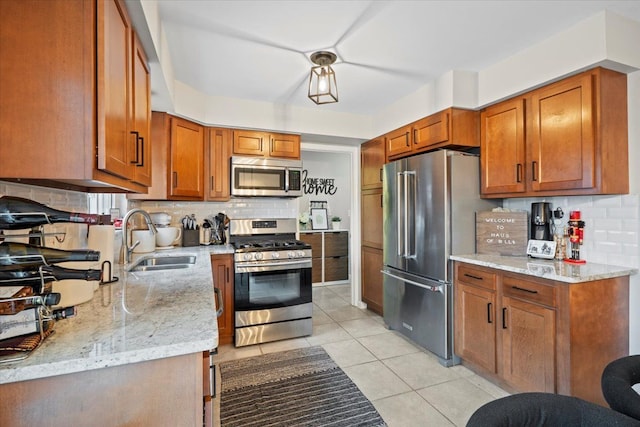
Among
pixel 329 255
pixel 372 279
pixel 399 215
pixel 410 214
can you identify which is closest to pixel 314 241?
pixel 329 255

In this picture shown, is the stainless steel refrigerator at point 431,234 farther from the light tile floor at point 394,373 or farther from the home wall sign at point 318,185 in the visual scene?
the home wall sign at point 318,185

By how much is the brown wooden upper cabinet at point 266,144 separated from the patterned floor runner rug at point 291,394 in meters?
2.05

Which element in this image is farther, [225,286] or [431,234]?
[225,286]

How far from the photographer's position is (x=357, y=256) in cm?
424

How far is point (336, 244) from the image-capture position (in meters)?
5.48

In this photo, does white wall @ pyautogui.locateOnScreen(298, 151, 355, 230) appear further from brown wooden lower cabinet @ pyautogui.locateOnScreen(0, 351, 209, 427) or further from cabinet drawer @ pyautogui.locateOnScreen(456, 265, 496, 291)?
brown wooden lower cabinet @ pyautogui.locateOnScreen(0, 351, 209, 427)

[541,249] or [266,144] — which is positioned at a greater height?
[266,144]

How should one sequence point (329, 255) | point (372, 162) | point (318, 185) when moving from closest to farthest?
point (372, 162) → point (329, 255) → point (318, 185)

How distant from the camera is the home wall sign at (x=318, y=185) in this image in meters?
5.67

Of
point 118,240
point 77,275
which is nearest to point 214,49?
point 118,240

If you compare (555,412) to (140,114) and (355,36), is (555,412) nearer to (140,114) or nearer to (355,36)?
(140,114)

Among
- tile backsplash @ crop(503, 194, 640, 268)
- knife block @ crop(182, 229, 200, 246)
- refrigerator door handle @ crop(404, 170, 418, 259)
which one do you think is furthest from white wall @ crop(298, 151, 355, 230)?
tile backsplash @ crop(503, 194, 640, 268)

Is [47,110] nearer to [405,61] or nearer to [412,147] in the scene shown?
[405,61]

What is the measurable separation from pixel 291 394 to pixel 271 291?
42.0 inches
